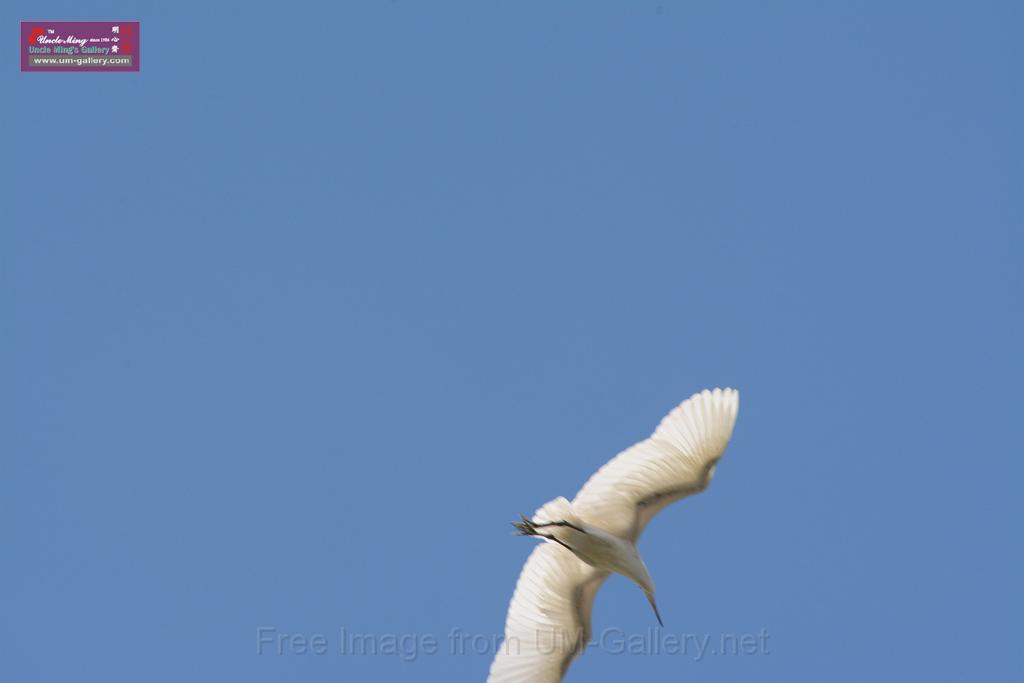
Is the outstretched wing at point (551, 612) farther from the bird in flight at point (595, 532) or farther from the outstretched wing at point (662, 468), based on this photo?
the outstretched wing at point (662, 468)

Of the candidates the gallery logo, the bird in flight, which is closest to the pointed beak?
the bird in flight

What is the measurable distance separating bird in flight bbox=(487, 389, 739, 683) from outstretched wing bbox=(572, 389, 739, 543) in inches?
0.5

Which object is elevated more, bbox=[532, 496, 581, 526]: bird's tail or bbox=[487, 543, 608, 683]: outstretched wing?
bbox=[532, 496, 581, 526]: bird's tail

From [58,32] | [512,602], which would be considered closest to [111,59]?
[58,32]

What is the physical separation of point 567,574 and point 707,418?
123 inches

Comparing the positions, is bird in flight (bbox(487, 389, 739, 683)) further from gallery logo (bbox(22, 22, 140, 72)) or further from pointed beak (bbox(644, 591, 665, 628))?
gallery logo (bbox(22, 22, 140, 72))

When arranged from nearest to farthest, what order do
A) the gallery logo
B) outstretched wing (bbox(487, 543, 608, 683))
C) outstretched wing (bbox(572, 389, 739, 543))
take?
outstretched wing (bbox(572, 389, 739, 543)) < outstretched wing (bbox(487, 543, 608, 683)) < the gallery logo

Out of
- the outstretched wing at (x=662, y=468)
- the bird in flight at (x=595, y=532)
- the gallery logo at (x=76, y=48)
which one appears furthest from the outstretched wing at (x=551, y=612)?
the gallery logo at (x=76, y=48)

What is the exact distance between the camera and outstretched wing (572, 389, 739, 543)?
1564 cm

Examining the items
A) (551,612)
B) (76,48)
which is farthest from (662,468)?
(76,48)

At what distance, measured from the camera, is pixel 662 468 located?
52.6 ft

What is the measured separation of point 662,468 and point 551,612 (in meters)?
2.72

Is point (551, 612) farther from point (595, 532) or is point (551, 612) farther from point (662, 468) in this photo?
point (662, 468)

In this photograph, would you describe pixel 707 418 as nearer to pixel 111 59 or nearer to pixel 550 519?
pixel 550 519
